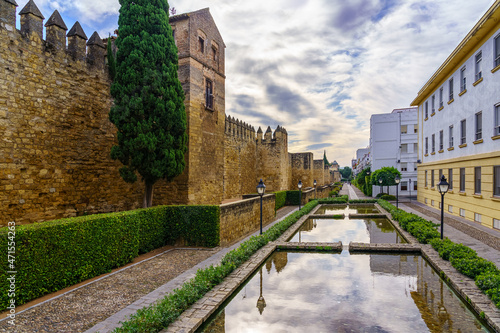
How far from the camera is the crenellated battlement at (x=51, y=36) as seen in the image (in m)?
8.32

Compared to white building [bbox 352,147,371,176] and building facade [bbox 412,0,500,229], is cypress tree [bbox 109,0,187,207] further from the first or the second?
white building [bbox 352,147,371,176]

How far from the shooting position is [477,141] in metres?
13.9

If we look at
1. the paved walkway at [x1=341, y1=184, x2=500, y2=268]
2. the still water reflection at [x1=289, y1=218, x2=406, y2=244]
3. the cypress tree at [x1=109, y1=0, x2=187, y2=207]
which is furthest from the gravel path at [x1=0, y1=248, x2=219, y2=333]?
the paved walkway at [x1=341, y1=184, x2=500, y2=268]

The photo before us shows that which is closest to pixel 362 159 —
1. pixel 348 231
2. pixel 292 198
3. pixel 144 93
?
pixel 292 198

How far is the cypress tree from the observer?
10.3 metres

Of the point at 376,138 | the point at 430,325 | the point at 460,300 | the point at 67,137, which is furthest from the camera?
the point at 376,138

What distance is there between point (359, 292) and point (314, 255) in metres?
2.96

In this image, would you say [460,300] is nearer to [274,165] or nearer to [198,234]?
[198,234]

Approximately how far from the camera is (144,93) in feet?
34.0

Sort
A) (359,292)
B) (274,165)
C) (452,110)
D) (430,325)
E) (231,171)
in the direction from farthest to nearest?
(274,165) < (231,171) < (452,110) < (359,292) < (430,325)

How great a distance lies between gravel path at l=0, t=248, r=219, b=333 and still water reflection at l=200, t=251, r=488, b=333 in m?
2.01

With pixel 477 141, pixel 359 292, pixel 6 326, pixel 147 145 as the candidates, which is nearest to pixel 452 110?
pixel 477 141

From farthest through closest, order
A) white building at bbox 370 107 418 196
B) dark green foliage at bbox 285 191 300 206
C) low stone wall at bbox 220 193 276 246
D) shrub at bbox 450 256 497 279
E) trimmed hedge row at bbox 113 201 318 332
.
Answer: white building at bbox 370 107 418 196, dark green foliage at bbox 285 191 300 206, low stone wall at bbox 220 193 276 246, shrub at bbox 450 256 497 279, trimmed hedge row at bbox 113 201 318 332

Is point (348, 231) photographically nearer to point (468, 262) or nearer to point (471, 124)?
point (468, 262)
